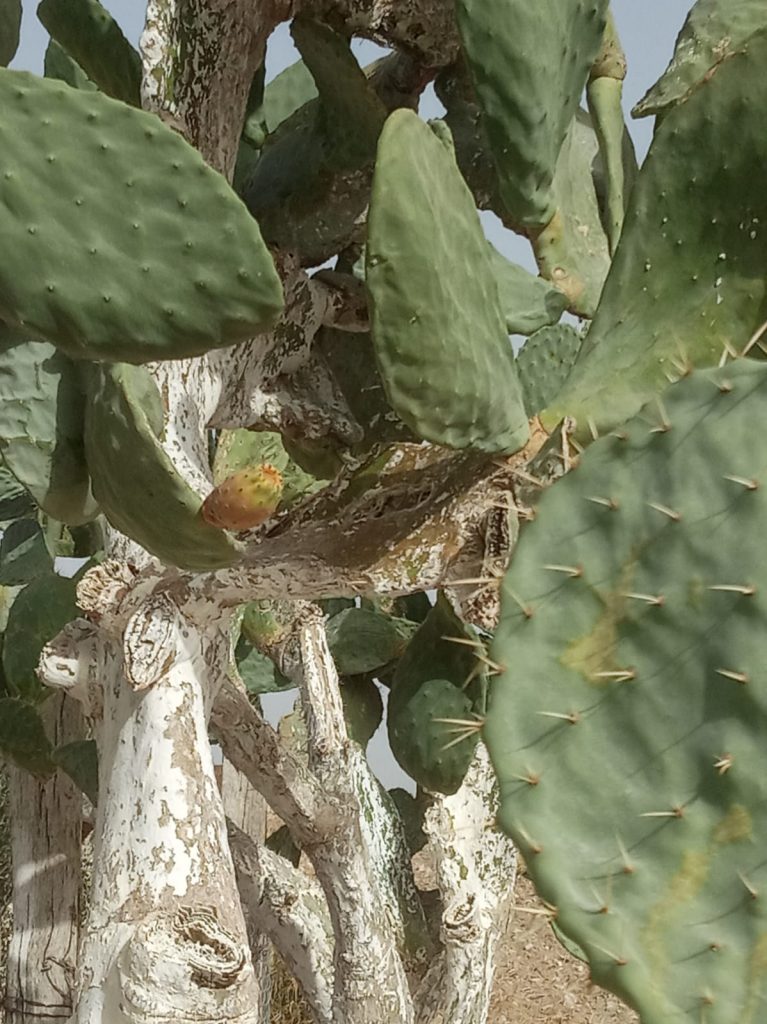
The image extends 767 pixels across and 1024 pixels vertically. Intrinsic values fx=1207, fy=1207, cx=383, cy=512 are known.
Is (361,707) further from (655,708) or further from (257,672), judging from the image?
(655,708)

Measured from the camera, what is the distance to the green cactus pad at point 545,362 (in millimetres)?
1631

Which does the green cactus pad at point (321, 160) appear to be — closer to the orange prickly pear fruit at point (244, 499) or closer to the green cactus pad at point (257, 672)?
the orange prickly pear fruit at point (244, 499)

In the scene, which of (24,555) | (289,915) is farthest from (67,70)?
(289,915)

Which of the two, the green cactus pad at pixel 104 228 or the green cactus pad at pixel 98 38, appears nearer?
the green cactus pad at pixel 104 228

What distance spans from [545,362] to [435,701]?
1.61ft

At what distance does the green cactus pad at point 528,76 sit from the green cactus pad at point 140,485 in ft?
1.28

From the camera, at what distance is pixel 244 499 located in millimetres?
995

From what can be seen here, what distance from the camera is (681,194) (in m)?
1.02

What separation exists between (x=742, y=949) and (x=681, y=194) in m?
0.61

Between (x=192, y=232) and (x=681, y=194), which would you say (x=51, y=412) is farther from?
(x=681, y=194)

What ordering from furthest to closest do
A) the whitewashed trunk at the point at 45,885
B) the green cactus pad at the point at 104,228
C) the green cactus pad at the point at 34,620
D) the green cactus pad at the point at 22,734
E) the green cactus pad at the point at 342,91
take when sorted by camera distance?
1. the whitewashed trunk at the point at 45,885
2. the green cactus pad at the point at 22,734
3. the green cactus pad at the point at 34,620
4. the green cactus pad at the point at 342,91
5. the green cactus pad at the point at 104,228

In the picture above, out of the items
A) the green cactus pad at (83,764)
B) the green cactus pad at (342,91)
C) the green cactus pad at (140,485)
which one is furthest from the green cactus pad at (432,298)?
the green cactus pad at (83,764)

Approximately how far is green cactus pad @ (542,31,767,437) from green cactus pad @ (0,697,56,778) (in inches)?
54.1

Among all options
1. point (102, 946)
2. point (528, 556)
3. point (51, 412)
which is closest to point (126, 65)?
point (51, 412)
